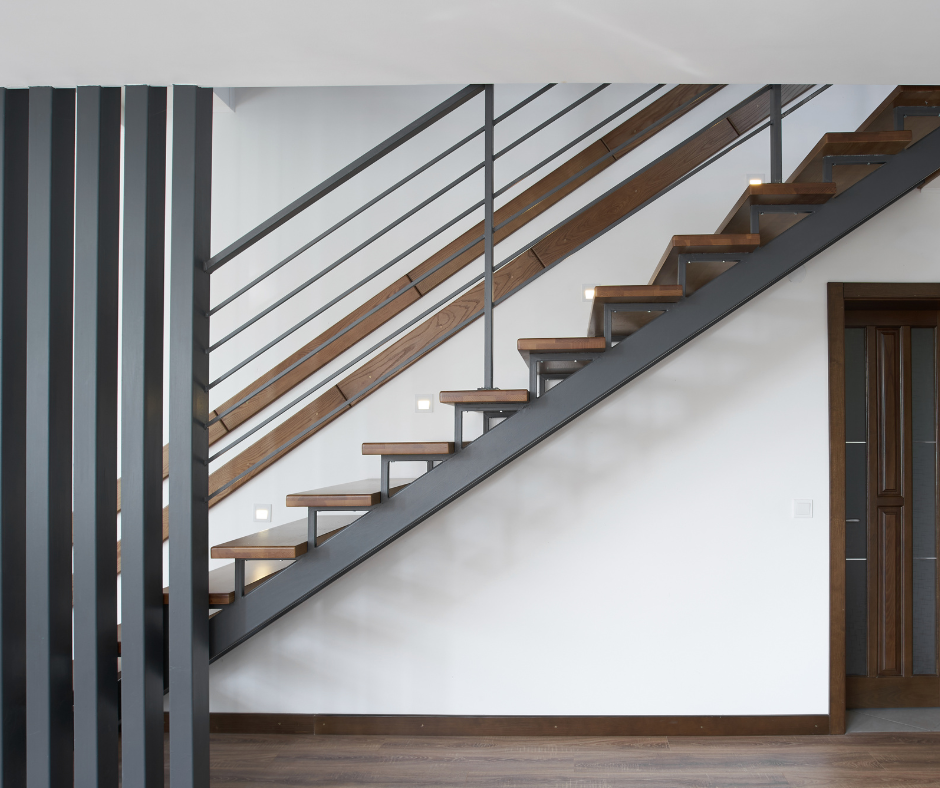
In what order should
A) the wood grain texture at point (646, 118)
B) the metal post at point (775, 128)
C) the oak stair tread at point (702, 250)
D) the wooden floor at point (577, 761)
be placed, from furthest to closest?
the wood grain texture at point (646, 118)
the wooden floor at point (577, 761)
the metal post at point (775, 128)
the oak stair tread at point (702, 250)

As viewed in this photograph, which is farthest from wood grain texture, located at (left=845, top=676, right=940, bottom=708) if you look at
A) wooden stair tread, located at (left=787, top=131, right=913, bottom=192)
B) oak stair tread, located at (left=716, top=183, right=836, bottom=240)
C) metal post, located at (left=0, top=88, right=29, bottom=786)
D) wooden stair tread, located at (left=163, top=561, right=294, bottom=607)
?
metal post, located at (left=0, top=88, right=29, bottom=786)

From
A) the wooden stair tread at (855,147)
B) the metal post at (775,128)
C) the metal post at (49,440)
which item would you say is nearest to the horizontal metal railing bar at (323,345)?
the metal post at (49,440)

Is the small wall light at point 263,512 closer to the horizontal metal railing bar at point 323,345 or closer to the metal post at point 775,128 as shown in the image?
the horizontal metal railing bar at point 323,345

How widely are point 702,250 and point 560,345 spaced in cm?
64

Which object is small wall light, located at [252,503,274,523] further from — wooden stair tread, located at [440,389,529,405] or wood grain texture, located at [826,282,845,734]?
wood grain texture, located at [826,282,845,734]

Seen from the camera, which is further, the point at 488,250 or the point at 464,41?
the point at 488,250

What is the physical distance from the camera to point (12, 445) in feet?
7.43

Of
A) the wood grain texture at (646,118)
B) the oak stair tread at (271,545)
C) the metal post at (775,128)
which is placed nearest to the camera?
the oak stair tread at (271,545)

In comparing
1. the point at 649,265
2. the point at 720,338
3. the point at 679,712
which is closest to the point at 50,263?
the point at 649,265

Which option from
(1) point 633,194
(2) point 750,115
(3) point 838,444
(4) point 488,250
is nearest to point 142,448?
(4) point 488,250

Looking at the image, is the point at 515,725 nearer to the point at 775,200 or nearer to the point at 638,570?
the point at 638,570

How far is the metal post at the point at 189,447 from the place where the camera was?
2.28m

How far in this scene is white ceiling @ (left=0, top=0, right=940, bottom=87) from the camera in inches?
75.7

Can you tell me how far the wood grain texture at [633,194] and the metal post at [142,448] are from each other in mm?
1821
